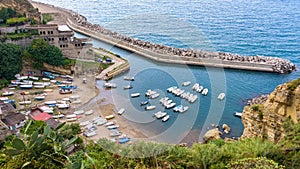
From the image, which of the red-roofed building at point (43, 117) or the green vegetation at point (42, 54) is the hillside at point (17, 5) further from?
the red-roofed building at point (43, 117)

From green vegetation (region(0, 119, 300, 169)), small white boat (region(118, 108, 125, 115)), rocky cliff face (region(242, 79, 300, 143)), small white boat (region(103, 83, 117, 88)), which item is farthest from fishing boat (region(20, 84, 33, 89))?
rocky cliff face (region(242, 79, 300, 143))

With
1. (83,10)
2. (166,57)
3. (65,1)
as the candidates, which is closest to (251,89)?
(166,57)

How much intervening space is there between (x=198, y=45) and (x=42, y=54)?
21.6 metres

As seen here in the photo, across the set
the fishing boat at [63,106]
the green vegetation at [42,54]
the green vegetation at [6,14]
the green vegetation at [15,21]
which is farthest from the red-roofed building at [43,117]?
the green vegetation at [6,14]

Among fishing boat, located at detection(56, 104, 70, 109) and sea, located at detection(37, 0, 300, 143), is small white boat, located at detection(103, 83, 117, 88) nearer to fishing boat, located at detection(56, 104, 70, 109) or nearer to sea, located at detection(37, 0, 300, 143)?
sea, located at detection(37, 0, 300, 143)

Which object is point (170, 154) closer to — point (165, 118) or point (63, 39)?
point (165, 118)

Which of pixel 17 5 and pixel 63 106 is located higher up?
pixel 17 5

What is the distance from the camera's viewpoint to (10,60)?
29812 mm

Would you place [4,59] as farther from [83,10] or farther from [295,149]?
[83,10]

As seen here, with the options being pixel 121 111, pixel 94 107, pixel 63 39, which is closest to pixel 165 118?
pixel 121 111

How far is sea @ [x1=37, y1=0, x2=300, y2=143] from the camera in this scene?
25.8m

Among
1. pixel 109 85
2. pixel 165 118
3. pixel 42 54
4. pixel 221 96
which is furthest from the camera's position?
pixel 42 54

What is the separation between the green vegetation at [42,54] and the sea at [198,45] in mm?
5678

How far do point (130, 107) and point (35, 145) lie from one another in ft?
55.2
